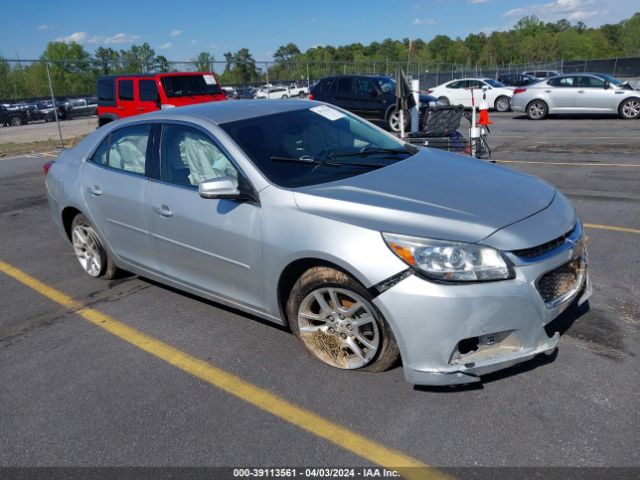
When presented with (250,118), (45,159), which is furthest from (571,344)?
(45,159)

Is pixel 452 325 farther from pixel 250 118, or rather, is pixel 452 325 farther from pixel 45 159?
pixel 45 159

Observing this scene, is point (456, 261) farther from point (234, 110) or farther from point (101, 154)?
point (101, 154)

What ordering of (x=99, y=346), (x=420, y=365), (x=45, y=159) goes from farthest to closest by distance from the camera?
(x=45, y=159), (x=99, y=346), (x=420, y=365)

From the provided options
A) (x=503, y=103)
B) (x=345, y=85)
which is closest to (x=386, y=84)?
(x=345, y=85)

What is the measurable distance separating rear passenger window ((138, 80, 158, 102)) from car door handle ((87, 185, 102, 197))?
10.1 metres

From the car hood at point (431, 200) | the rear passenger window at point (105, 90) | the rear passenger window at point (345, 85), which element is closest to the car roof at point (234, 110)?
the car hood at point (431, 200)

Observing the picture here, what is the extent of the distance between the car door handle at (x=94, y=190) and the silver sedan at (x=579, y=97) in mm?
17262

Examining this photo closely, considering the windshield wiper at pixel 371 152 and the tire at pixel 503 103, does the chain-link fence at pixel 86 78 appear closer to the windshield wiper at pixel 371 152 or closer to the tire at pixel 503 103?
the tire at pixel 503 103

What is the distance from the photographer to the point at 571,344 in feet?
11.3

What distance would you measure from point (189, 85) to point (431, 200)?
12.6 meters

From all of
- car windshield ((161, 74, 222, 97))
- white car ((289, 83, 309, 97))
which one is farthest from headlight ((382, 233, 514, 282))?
white car ((289, 83, 309, 97))

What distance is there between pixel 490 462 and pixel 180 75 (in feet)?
44.9

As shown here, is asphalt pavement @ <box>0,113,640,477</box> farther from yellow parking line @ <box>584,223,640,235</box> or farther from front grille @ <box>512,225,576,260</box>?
yellow parking line @ <box>584,223,640,235</box>

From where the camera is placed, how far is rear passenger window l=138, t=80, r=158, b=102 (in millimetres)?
13992
